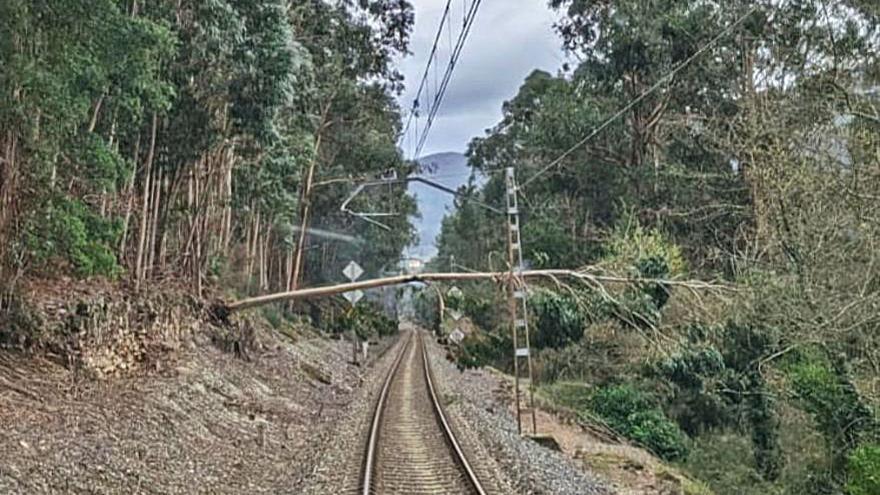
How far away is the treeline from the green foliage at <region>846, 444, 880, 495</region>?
10878 millimetres

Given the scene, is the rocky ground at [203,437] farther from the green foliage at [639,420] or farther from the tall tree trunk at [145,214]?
the green foliage at [639,420]

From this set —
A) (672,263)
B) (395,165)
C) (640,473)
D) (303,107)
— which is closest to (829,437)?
(640,473)

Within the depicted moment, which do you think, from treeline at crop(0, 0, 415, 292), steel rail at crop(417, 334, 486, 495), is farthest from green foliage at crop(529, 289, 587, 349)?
treeline at crop(0, 0, 415, 292)

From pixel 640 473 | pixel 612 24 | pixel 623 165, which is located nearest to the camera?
pixel 640 473

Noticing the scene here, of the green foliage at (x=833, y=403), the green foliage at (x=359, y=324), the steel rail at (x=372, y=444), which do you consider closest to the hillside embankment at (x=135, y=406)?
the steel rail at (x=372, y=444)

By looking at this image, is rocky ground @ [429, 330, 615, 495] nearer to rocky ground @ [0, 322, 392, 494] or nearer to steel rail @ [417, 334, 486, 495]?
steel rail @ [417, 334, 486, 495]

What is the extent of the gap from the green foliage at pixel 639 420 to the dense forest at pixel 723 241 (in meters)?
0.05

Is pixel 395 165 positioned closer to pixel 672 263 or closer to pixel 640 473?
pixel 672 263

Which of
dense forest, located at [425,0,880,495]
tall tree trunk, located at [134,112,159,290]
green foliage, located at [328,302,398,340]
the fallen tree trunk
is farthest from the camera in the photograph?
green foliage, located at [328,302,398,340]

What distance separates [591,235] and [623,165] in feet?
8.99

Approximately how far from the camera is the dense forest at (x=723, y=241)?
38.0 ft

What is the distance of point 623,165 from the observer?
29641mm

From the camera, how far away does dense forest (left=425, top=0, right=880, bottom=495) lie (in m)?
11.6

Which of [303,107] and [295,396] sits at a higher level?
[303,107]
